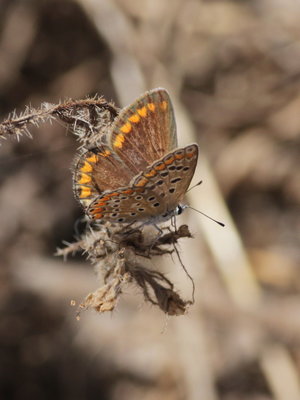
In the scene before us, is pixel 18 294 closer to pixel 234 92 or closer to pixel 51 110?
pixel 234 92

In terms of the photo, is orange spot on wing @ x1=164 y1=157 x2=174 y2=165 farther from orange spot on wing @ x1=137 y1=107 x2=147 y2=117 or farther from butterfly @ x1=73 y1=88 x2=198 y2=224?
orange spot on wing @ x1=137 y1=107 x2=147 y2=117

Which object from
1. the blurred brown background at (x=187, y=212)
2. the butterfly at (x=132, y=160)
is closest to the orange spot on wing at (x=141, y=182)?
the butterfly at (x=132, y=160)

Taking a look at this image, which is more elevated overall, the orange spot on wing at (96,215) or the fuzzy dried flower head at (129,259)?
the orange spot on wing at (96,215)

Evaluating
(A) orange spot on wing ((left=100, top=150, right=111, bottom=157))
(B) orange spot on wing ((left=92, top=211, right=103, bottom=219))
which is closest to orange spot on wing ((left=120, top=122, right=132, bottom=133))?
(A) orange spot on wing ((left=100, top=150, right=111, bottom=157))

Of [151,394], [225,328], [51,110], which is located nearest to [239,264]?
[225,328]

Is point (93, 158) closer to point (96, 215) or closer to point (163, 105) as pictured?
point (96, 215)

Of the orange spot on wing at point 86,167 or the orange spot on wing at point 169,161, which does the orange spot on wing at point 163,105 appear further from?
the orange spot on wing at point 86,167
